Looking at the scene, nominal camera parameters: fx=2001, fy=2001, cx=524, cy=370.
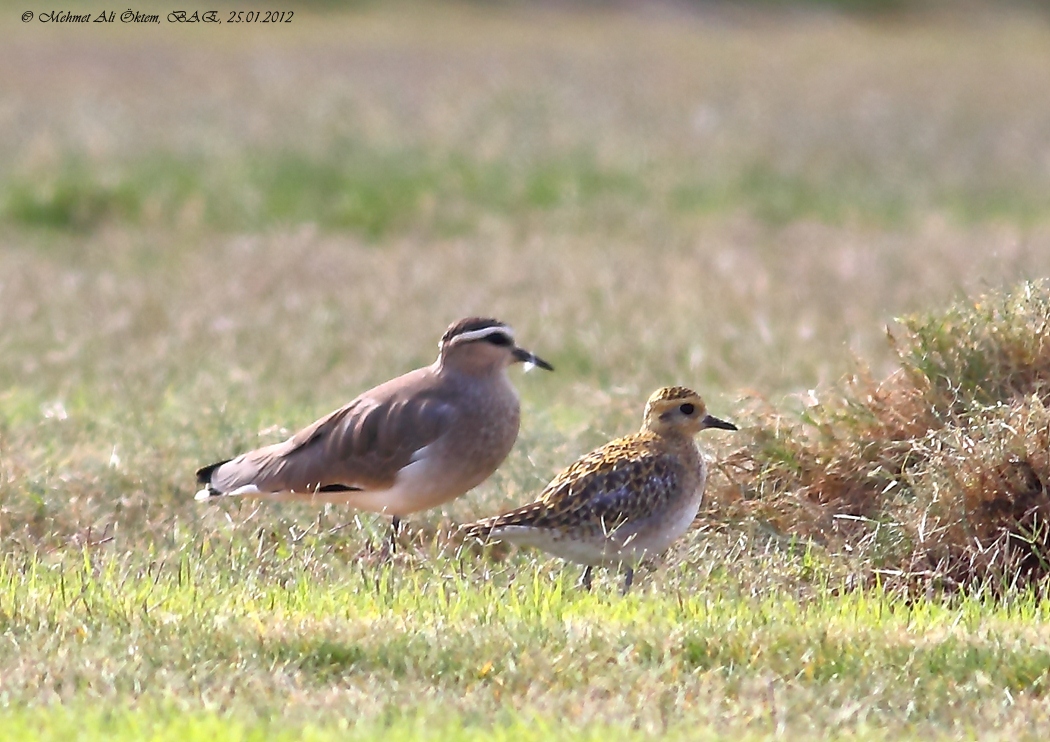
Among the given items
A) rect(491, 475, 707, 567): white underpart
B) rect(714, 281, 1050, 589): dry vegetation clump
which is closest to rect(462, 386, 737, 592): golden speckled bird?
rect(491, 475, 707, 567): white underpart

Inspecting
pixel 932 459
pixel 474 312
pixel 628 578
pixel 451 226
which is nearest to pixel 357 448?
pixel 628 578

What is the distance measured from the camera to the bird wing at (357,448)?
7.36m

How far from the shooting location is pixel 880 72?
27.6 m

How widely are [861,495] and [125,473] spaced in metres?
3.13

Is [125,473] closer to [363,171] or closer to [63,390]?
[63,390]

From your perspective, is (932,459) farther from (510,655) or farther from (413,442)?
(510,655)

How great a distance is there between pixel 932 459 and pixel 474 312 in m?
6.39

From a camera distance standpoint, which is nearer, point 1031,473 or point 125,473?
point 1031,473

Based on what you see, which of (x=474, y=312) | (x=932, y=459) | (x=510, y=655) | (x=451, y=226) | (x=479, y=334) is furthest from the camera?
(x=451, y=226)

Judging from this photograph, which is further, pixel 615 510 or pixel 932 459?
pixel 932 459

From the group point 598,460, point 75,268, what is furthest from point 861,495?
point 75,268

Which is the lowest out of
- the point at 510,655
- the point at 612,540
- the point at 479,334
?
the point at 510,655

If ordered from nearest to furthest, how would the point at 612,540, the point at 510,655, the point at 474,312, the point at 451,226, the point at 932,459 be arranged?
the point at 510,655 → the point at 612,540 → the point at 932,459 → the point at 474,312 → the point at 451,226

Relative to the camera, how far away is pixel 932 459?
7324 millimetres
